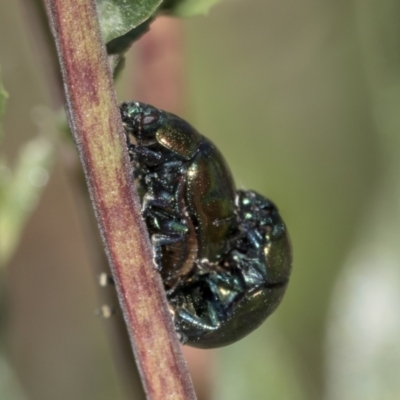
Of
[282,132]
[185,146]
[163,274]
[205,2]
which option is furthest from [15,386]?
[282,132]

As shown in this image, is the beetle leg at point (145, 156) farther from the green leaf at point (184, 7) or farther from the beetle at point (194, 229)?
the green leaf at point (184, 7)

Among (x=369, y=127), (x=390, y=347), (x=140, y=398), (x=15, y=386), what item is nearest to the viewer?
(x=140, y=398)

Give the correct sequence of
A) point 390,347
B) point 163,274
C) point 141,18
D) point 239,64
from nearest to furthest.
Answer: point 141,18
point 163,274
point 390,347
point 239,64

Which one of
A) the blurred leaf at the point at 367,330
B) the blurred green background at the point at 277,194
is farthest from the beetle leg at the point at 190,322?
the blurred leaf at the point at 367,330

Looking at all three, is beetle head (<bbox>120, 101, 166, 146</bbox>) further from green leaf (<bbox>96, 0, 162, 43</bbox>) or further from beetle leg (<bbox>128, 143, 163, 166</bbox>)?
green leaf (<bbox>96, 0, 162, 43</bbox>)

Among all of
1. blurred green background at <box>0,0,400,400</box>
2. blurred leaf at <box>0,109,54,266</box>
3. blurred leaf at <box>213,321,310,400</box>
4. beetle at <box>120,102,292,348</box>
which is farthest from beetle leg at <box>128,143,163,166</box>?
blurred leaf at <box>213,321,310,400</box>

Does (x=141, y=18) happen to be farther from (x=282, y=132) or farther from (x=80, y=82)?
(x=282, y=132)
